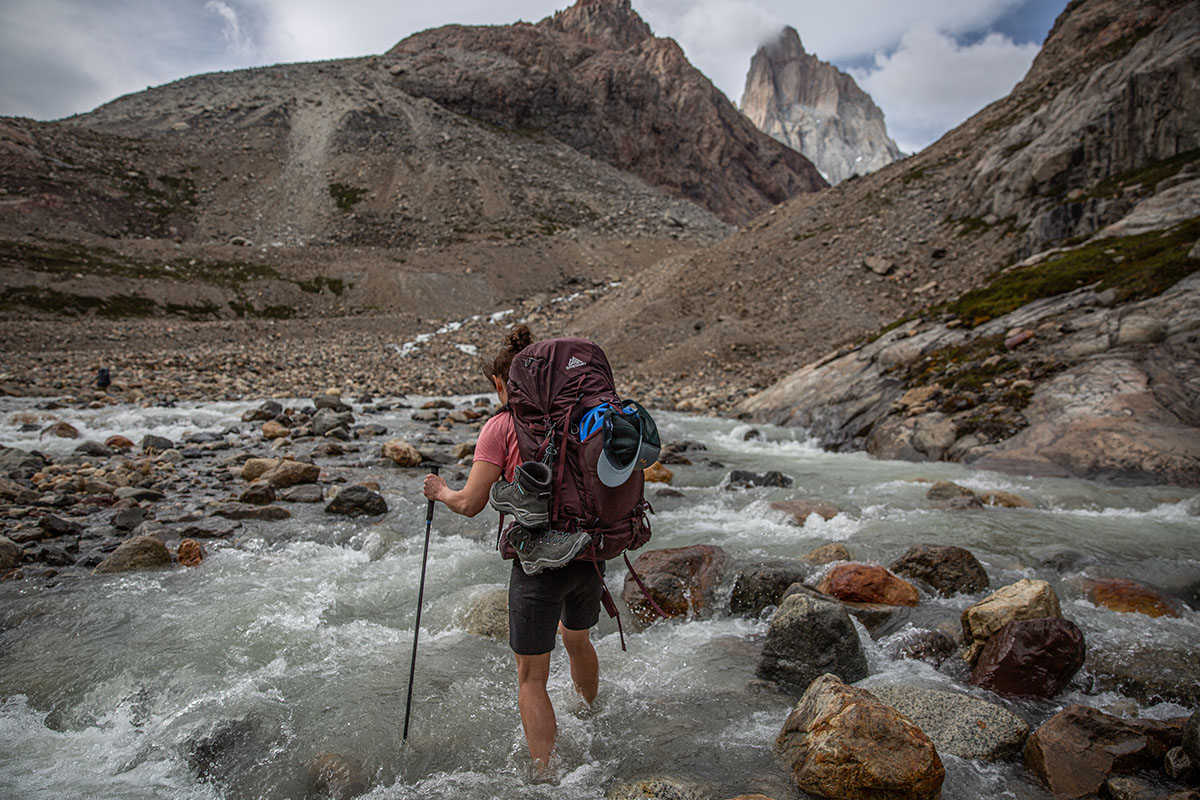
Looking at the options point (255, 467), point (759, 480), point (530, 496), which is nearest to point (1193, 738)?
point (530, 496)

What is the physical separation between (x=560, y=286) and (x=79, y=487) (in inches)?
2046

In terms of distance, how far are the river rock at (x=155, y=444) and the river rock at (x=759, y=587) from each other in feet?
41.6

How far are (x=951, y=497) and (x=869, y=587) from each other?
4598mm

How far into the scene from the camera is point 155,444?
533 inches

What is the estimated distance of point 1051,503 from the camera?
9.47 meters

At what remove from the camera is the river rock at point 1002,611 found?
509 centimetres

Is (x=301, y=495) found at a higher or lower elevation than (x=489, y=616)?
higher

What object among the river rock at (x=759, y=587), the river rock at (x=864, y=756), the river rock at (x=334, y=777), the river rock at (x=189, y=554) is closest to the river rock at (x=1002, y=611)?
the river rock at (x=759, y=587)

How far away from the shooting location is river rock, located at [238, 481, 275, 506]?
383 inches

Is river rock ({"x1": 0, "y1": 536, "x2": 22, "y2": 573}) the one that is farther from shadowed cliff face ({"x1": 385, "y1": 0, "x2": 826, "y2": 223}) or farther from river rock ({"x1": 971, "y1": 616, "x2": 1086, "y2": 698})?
shadowed cliff face ({"x1": 385, "y1": 0, "x2": 826, "y2": 223})

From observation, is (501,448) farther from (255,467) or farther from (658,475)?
(255,467)

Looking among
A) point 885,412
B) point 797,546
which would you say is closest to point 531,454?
point 797,546

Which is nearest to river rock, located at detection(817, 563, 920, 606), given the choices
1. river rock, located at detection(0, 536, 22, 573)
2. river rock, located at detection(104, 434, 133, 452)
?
river rock, located at detection(0, 536, 22, 573)

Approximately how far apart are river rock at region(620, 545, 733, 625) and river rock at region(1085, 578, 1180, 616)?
363 cm
